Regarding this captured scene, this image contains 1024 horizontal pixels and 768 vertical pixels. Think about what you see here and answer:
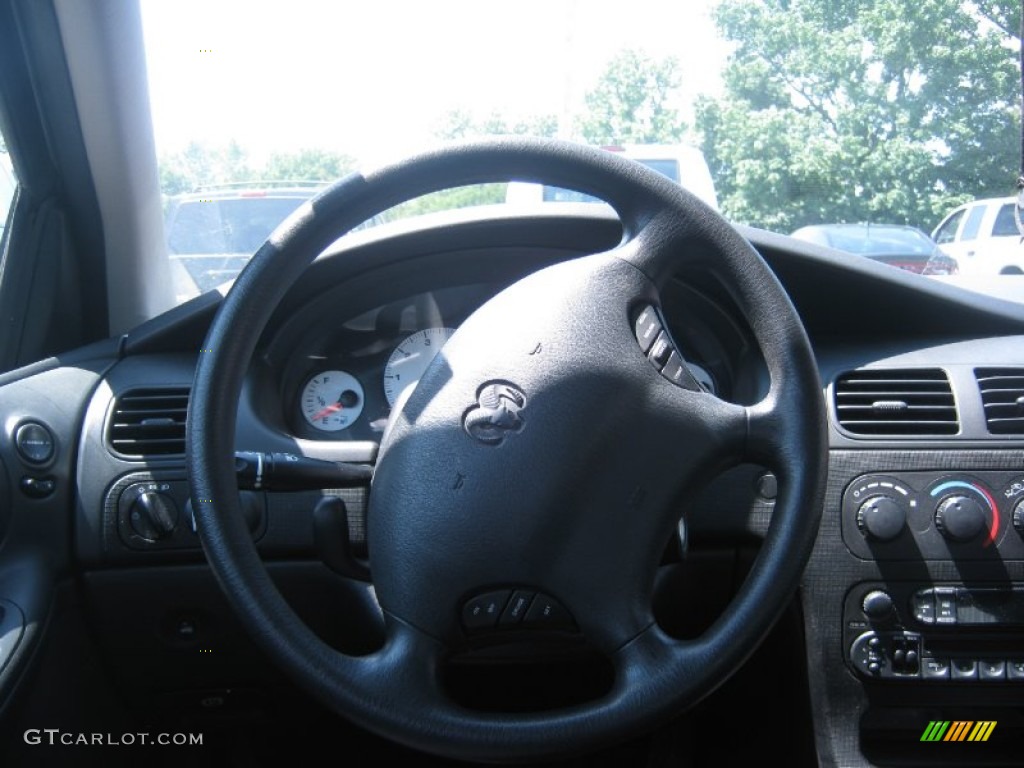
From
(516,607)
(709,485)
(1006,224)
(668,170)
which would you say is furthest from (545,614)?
(1006,224)

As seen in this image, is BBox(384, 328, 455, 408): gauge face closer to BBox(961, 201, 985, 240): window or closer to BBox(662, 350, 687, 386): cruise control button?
BBox(662, 350, 687, 386): cruise control button

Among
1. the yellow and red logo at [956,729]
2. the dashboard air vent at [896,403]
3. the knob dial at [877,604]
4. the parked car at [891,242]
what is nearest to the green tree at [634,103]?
the parked car at [891,242]

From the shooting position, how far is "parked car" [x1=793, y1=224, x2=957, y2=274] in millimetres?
2426

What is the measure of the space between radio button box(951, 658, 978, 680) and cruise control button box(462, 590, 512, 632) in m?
0.98

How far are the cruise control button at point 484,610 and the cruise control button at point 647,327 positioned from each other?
0.41m

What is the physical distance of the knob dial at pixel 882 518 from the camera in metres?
1.95

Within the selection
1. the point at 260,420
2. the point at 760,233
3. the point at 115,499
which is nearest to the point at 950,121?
the point at 760,233

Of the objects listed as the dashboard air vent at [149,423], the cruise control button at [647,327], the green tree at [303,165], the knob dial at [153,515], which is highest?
the green tree at [303,165]

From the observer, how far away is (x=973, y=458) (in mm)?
1988

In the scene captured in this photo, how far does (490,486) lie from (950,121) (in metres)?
1.50

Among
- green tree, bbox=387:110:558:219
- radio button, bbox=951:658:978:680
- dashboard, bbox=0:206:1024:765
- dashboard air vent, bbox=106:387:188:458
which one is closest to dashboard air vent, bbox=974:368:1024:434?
dashboard, bbox=0:206:1024:765

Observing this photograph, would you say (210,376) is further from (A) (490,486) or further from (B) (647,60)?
(B) (647,60)

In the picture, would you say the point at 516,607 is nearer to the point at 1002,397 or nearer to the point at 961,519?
the point at 961,519

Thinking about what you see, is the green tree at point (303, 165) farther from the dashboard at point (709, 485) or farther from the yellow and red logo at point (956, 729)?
the yellow and red logo at point (956, 729)
